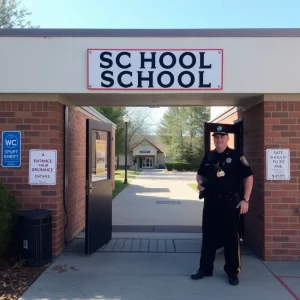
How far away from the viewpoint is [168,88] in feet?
19.5

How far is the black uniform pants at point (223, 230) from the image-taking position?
5117mm

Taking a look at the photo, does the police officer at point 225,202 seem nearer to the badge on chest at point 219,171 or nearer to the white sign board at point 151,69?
the badge on chest at point 219,171

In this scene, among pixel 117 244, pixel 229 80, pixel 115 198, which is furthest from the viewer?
pixel 115 198

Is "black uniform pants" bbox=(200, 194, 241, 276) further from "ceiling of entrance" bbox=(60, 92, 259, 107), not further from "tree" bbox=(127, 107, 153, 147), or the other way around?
"tree" bbox=(127, 107, 153, 147)

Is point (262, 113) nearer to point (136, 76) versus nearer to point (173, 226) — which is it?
point (136, 76)

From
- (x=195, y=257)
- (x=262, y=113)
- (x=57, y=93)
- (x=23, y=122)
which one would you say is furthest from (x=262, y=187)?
(x=23, y=122)

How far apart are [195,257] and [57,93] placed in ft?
11.3

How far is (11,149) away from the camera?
20.2 ft

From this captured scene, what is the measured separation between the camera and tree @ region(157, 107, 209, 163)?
49562 mm

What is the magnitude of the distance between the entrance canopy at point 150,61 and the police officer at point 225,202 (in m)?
1.16

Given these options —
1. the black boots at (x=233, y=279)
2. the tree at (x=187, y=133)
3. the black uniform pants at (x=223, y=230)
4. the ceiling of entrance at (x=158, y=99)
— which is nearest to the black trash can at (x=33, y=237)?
the ceiling of entrance at (x=158, y=99)

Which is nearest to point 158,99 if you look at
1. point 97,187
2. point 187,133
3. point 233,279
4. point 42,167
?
point 97,187

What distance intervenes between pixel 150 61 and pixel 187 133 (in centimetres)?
4557

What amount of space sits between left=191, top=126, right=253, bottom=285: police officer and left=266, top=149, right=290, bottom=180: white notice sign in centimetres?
102
